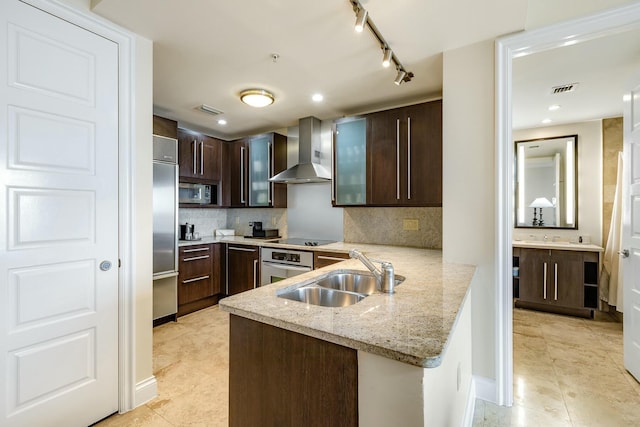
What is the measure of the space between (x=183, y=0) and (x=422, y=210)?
2.73 meters

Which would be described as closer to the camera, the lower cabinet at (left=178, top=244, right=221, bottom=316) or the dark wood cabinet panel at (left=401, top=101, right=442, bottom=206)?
the dark wood cabinet panel at (left=401, top=101, right=442, bottom=206)

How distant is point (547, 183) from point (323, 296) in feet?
13.1

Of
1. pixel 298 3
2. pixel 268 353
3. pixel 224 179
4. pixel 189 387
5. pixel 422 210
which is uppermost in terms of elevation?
pixel 298 3

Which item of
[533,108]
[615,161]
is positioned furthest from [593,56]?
[615,161]

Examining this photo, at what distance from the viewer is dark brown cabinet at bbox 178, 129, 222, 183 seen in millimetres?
3637

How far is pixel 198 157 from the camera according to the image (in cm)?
383

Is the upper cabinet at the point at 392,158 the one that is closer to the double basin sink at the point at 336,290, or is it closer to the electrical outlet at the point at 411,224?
the electrical outlet at the point at 411,224

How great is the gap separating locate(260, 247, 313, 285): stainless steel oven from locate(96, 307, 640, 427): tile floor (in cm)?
74

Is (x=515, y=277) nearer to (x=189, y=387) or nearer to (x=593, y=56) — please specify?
(x=593, y=56)

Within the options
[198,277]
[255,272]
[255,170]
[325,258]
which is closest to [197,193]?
[255,170]

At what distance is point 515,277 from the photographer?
375 centimetres

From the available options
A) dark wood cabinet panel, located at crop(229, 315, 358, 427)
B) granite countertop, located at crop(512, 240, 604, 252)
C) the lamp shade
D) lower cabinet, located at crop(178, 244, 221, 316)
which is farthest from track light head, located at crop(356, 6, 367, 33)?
the lamp shade

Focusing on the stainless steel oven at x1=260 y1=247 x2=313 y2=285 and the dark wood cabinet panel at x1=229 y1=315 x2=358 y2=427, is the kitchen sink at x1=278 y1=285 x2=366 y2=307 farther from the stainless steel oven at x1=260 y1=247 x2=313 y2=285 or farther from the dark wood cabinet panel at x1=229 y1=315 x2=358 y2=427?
the stainless steel oven at x1=260 y1=247 x2=313 y2=285

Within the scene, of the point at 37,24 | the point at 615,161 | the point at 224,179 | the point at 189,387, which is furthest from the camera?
the point at 224,179
